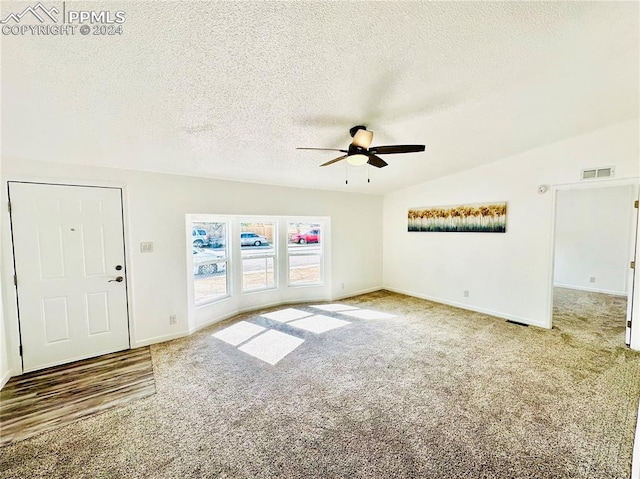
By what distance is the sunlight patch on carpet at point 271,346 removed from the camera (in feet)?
10.1

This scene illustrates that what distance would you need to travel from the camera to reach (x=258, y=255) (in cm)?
470

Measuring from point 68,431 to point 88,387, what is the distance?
650 millimetres

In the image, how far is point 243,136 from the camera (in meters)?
2.62

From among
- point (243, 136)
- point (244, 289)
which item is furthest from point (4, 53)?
point (244, 289)

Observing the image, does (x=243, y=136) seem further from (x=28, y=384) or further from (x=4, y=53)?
(x=28, y=384)

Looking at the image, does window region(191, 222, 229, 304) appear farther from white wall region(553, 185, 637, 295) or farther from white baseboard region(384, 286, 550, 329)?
white wall region(553, 185, 637, 295)

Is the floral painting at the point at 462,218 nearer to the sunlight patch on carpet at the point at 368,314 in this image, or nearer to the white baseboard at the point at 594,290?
the sunlight patch on carpet at the point at 368,314

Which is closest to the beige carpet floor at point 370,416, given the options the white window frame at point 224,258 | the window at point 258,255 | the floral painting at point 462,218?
the white window frame at point 224,258

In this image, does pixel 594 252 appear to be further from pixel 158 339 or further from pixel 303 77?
pixel 158 339

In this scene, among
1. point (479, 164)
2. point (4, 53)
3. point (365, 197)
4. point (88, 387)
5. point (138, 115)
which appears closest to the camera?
point (4, 53)

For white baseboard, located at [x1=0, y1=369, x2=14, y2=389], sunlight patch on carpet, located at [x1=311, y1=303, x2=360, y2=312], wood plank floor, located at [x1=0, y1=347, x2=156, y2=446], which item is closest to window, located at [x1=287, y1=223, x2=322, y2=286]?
sunlight patch on carpet, located at [x1=311, y1=303, x2=360, y2=312]

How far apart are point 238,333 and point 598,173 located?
5.18m

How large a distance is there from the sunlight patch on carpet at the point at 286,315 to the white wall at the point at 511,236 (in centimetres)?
259

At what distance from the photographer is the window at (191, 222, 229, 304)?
3953 mm
